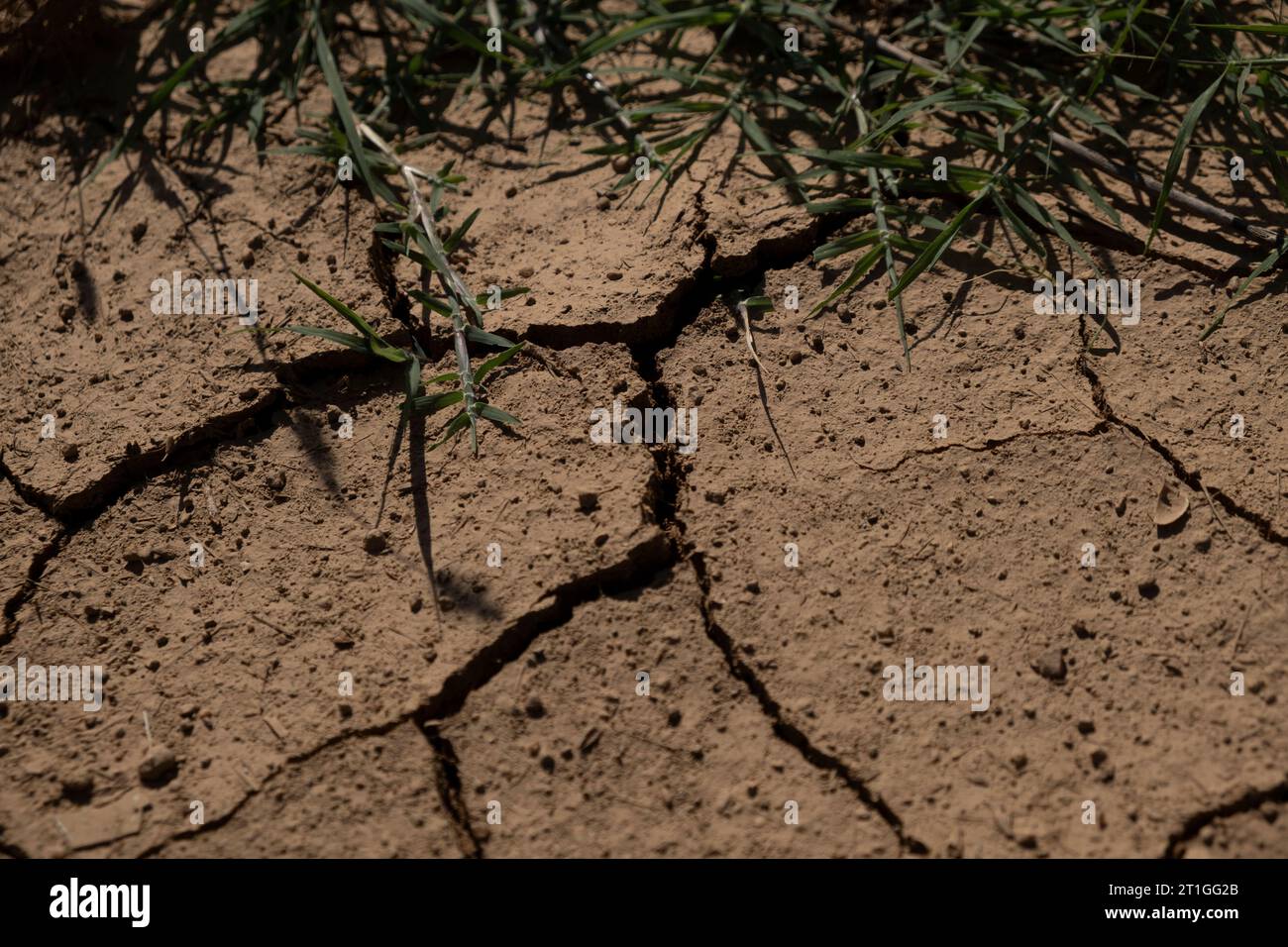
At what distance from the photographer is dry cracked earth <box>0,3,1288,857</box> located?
1.68 meters

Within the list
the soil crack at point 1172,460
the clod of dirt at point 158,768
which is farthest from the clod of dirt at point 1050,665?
the clod of dirt at point 158,768

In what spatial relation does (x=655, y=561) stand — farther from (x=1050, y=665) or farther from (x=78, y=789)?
(x=78, y=789)

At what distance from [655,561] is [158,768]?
0.86m

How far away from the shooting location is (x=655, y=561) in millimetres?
1915

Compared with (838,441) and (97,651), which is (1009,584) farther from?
(97,651)

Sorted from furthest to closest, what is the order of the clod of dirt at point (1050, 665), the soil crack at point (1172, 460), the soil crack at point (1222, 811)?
1. the soil crack at point (1172, 460)
2. the clod of dirt at point (1050, 665)
3. the soil crack at point (1222, 811)

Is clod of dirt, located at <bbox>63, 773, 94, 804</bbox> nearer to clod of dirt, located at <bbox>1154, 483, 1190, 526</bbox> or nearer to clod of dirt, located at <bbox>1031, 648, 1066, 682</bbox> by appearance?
clod of dirt, located at <bbox>1031, 648, 1066, 682</bbox>

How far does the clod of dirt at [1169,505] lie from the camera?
6.20 ft

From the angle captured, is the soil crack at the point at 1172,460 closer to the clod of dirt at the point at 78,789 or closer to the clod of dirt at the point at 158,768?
the clod of dirt at the point at 158,768

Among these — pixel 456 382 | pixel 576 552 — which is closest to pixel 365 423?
pixel 456 382

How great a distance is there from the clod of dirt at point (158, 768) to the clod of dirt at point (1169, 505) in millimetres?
1668

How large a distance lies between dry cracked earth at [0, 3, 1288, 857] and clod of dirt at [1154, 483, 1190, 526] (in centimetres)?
2

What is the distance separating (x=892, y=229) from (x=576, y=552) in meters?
0.98

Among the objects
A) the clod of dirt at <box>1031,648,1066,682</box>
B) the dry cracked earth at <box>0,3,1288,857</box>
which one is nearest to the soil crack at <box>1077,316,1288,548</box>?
the dry cracked earth at <box>0,3,1288,857</box>
